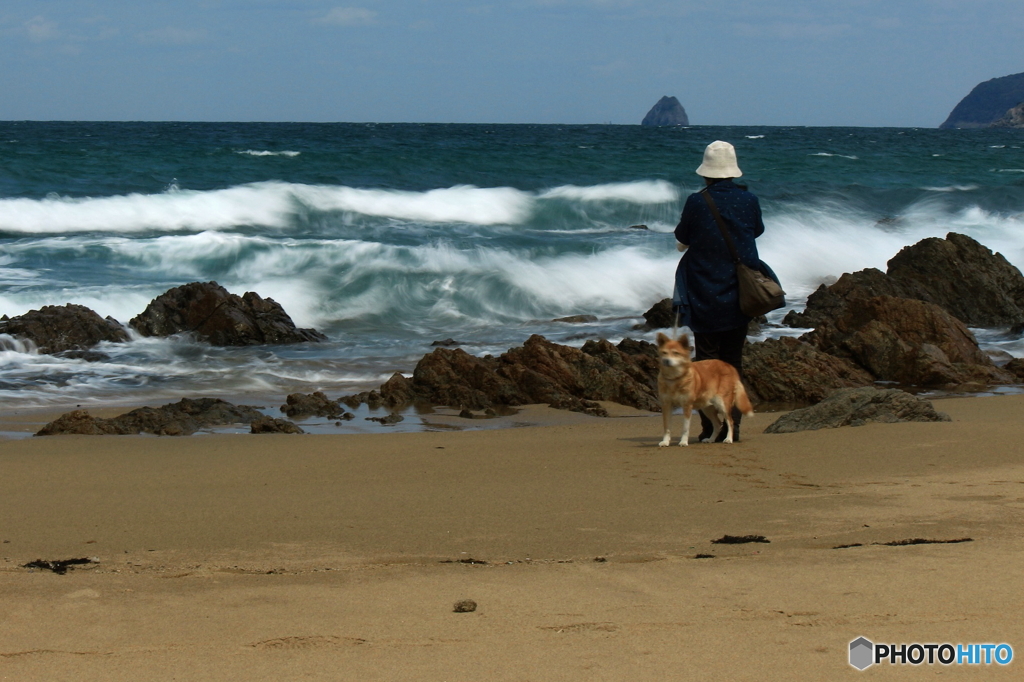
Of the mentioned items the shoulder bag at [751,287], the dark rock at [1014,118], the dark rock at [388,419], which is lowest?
the dark rock at [388,419]

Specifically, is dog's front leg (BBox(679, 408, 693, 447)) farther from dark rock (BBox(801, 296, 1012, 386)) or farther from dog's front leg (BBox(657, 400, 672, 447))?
dark rock (BBox(801, 296, 1012, 386))

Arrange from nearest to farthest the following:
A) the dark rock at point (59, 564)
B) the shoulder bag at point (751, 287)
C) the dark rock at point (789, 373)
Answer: the dark rock at point (59, 564) < the shoulder bag at point (751, 287) < the dark rock at point (789, 373)

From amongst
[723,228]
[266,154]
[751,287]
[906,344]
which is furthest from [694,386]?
[266,154]

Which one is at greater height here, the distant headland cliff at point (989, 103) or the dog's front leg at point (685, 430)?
the distant headland cliff at point (989, 103)

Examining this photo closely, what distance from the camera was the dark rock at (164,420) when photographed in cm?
726

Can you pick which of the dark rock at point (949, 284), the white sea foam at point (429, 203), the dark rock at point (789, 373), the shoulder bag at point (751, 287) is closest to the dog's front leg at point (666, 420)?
the shoulder bag at point (751, 287)

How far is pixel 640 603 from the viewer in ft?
11.2

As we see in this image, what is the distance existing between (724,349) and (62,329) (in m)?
7.91

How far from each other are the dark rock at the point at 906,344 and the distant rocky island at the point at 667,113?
158202mm

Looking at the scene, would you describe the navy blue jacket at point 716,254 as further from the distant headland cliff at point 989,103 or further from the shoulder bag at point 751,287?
the distant headland cliff at point 989,103

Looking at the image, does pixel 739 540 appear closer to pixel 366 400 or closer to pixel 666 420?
pixel 666 420

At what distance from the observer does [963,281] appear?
14.1m

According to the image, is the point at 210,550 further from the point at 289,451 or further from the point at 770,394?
the point at 770,394

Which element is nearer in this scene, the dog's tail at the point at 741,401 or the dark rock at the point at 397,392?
the dog's tail at the point at 741,401
